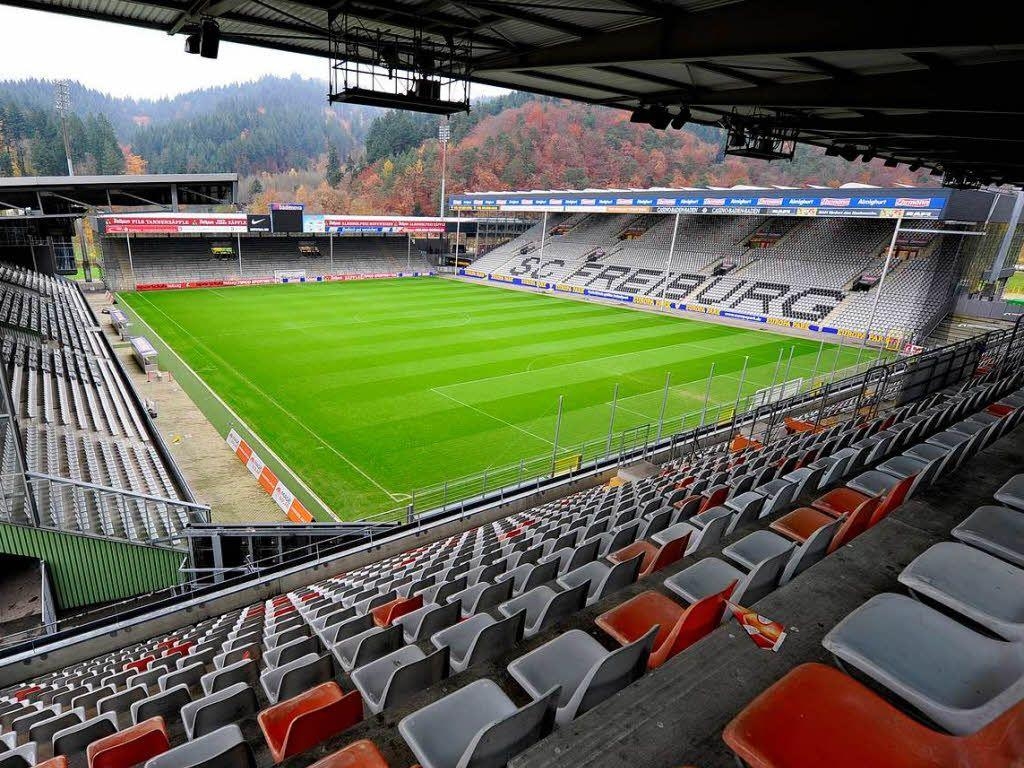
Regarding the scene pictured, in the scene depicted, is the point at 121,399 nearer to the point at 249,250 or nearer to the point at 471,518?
the point at 471,518

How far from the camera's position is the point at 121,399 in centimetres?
1834

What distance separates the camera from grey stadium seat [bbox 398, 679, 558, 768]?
6.93 ft

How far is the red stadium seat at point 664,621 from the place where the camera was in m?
2.99

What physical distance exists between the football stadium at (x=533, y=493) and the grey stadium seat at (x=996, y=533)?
0.02 metres

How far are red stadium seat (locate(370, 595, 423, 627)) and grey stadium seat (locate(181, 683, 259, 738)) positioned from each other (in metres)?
1.84

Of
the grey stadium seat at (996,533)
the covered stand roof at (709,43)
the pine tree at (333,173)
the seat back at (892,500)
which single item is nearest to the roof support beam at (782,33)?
the covered stand roof at (709,43)

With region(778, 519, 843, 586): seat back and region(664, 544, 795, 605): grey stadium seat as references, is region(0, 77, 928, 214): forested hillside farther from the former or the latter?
region(664, 544, 795, 605): grey stadium seat

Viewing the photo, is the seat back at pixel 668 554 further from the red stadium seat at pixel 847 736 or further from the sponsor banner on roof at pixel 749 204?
the sponsor banner on roof at pixel 749 204

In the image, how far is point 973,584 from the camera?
2.36 meters

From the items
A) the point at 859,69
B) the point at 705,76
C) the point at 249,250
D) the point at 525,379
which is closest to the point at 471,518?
the point at 705,76

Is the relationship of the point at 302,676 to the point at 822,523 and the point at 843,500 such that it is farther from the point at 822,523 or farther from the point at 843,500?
the point at 843,500

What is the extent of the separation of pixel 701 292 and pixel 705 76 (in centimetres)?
3348

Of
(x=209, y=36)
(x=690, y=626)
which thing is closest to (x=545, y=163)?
(x=209, y=36)

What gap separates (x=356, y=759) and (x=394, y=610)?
3.78 m
